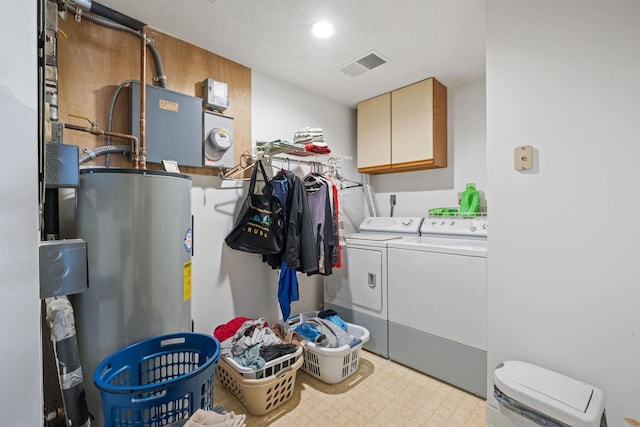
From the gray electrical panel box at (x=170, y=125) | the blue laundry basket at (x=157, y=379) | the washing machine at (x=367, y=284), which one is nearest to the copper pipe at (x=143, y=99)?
the gray electrical panel box at (x=170, y=125)

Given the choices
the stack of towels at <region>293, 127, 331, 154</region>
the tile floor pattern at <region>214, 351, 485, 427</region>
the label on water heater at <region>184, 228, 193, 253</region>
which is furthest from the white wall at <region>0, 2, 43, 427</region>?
the stack of towels at <region>293, 127, 331, 154</region>

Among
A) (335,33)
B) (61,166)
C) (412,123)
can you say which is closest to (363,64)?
(335,33)

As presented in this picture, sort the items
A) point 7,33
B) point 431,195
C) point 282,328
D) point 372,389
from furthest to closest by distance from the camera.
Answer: point 431,195 → point 282,328 → point 372,389 → point 7,33

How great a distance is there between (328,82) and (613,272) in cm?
240

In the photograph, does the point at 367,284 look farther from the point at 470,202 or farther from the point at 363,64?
the point at 363,64

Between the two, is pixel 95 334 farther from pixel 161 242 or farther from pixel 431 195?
pixel 431 195

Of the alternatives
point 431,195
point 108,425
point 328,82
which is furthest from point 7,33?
point 431,195

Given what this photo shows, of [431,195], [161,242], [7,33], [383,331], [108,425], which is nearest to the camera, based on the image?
[7,33]

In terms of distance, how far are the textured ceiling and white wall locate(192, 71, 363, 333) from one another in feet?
0.89

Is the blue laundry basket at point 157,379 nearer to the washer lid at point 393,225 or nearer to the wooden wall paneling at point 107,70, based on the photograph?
the wooden wall paneling at point 107,70

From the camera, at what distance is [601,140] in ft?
4.15

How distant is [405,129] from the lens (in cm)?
269

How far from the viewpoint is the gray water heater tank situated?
4.15 ft

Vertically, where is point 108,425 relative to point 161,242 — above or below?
below
